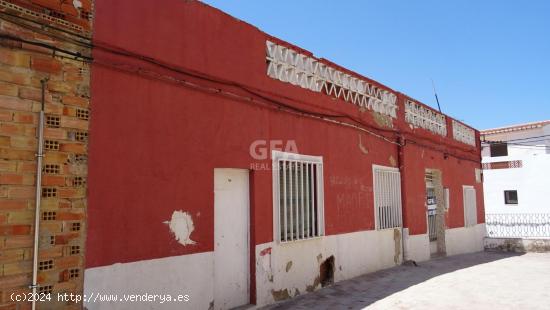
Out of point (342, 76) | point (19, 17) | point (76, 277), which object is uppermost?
point (342, 76)

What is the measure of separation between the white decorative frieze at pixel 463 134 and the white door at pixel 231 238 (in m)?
10.3

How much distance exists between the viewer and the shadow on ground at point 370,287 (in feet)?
20.5

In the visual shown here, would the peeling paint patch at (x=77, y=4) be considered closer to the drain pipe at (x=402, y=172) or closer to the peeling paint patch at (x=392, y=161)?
the peeling paint patch at (x=392, y=161)

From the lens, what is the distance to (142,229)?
457cm

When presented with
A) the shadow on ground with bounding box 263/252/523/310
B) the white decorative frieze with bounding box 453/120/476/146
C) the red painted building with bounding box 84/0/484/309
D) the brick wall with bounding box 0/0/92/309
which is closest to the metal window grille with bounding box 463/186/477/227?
the white decorative frieze with bounding box 453/120/476/146

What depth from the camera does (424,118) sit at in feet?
39.4

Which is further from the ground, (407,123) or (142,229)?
(407,123)

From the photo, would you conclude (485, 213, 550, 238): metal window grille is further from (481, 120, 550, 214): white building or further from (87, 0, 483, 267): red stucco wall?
(87, 0, 483, 267): red stucco wall

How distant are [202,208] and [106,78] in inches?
75.2

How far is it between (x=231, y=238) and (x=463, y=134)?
38.4ft

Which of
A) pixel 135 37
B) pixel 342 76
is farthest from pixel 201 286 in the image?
pixel 342 76

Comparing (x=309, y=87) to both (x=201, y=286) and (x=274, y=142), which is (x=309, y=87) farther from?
(x=201, y=286)

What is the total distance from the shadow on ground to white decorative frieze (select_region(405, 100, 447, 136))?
369 centimetres

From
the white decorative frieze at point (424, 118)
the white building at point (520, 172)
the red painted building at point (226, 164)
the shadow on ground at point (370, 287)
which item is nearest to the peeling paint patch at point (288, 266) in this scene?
the red painted building at point (226, 164)
